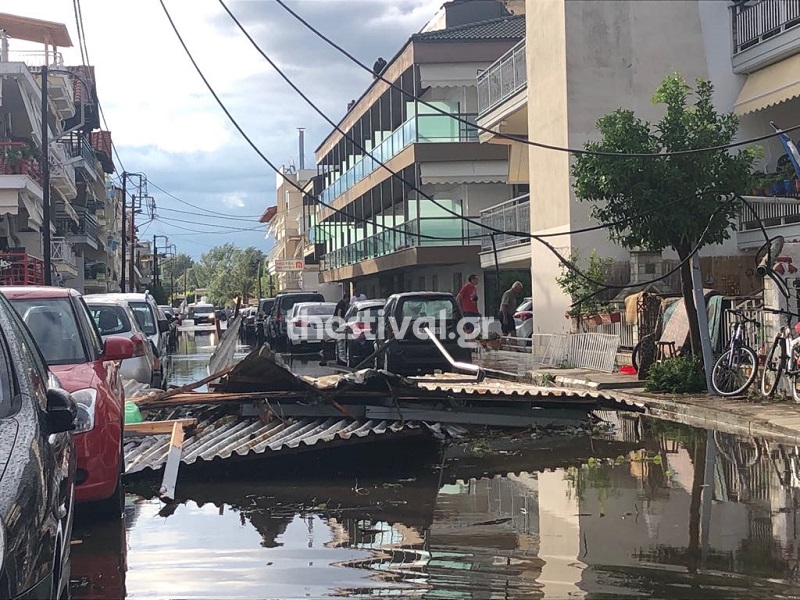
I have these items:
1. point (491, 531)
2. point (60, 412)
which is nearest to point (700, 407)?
point (491, 531)

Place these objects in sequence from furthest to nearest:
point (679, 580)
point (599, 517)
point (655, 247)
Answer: point (655, 247), point (599, 517), point (679, 580)

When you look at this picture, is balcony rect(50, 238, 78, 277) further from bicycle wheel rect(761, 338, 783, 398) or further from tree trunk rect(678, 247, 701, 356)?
bicycle wheel rect(761, 338, 783, 398)

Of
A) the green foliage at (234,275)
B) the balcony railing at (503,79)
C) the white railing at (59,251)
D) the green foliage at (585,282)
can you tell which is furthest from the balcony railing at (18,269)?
the green foliage at (234,275)

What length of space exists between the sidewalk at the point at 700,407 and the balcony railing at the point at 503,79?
1063 cm

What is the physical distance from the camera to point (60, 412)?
4.50 m

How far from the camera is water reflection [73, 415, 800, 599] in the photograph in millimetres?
5578

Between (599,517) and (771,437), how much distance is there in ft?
15.5

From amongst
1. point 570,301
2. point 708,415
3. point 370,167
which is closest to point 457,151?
point 370,167

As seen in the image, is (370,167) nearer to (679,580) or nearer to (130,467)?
(130,467)

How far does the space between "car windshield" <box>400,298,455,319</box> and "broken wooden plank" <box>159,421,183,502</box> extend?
10400 millimetres

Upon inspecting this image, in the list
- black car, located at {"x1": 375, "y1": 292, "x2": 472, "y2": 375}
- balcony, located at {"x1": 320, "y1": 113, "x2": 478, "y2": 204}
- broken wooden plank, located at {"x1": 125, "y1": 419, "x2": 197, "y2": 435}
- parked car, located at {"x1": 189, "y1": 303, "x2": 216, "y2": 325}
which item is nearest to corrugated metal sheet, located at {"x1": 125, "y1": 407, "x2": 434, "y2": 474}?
broken wooden plank, located at {"x1": 125, "y1": 419, "x2": 197, "y2": 435}

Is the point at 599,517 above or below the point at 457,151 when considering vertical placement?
below

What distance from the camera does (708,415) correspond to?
12695 mm

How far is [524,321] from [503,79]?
22.8ft
